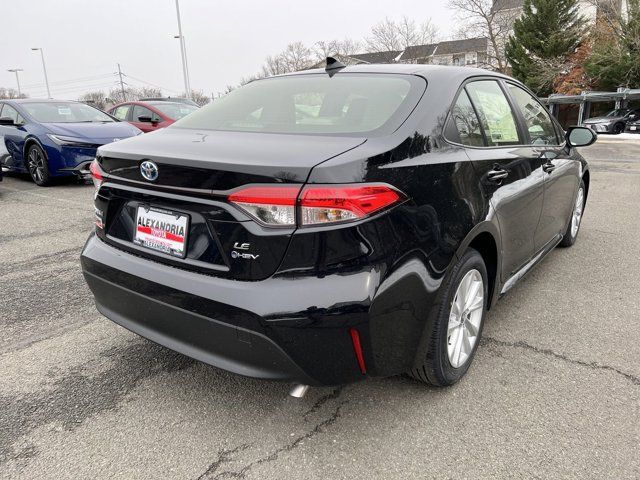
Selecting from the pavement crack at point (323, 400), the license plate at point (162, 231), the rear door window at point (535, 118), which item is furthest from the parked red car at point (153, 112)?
the pavement crack at point (323, 400)

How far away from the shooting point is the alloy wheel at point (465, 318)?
2398mm

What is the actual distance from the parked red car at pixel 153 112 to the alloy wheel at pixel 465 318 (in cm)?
876

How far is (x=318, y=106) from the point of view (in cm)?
260

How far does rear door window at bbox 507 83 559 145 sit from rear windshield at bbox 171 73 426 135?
47.8 inches

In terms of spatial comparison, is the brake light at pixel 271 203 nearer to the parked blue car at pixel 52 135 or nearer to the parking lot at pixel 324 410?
the parking lot at pixel 324 410

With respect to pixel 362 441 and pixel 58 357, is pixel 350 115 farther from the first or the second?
pixel 58 357

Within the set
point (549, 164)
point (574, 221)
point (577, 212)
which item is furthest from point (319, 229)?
point (577, 212)

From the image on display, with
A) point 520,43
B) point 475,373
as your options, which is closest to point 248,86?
point 475,373

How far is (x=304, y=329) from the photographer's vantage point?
1.83 m

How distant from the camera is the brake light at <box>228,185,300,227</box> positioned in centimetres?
181

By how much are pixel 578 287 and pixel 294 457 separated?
2.77m

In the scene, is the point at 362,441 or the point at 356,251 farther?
the point at 362,441

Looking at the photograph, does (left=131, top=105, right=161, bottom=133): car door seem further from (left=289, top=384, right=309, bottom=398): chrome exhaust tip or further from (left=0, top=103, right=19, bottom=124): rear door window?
(left=289, top=384, right=309, bottom=398): chrome exhaust tip

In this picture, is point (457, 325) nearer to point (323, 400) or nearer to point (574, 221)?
point (323, 400)
